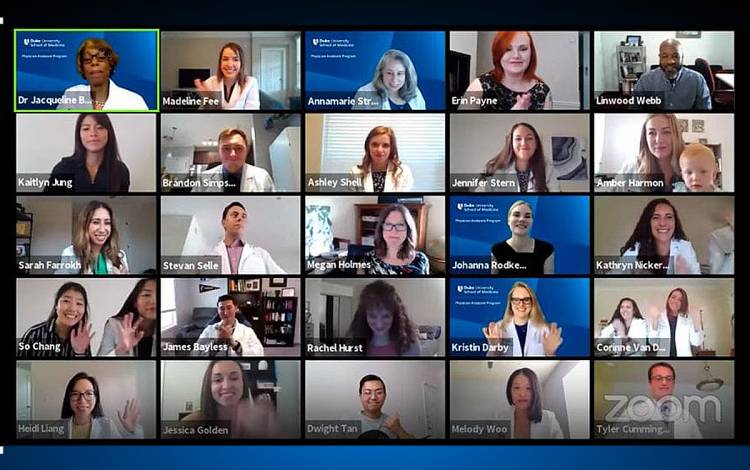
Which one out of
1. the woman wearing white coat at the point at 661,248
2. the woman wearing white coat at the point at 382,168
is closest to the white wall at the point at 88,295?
the woman wearing white coat at the point at 382,168

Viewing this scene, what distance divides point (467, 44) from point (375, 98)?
0.49 meters

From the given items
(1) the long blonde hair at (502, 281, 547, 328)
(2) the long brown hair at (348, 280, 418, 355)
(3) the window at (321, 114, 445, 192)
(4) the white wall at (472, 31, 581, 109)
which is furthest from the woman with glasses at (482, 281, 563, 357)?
(4) the white wall at (472, 31, 581, 109)

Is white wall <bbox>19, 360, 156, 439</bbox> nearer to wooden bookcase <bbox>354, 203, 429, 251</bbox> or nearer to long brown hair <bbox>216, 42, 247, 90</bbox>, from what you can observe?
wooden bookcase <bbox>354, 203, 429, 251</bbox>

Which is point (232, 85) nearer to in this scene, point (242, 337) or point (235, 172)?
point (235, 172)

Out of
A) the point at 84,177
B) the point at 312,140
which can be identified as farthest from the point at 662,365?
the point at 84,177

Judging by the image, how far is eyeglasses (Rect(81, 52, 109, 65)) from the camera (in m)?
3.47

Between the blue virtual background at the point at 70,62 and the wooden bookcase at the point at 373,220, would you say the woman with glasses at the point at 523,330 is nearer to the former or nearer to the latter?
the wooden bookcase at the point at 373,220

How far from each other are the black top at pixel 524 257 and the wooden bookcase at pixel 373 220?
34cm

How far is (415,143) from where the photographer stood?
347 cm

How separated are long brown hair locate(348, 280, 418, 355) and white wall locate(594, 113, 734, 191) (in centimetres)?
111

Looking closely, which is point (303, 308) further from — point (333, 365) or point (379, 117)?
point (379, 117)

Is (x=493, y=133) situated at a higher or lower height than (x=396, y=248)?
higher

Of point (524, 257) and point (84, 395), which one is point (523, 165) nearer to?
point (524, 257)

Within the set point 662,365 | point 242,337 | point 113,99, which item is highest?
point 113,99
